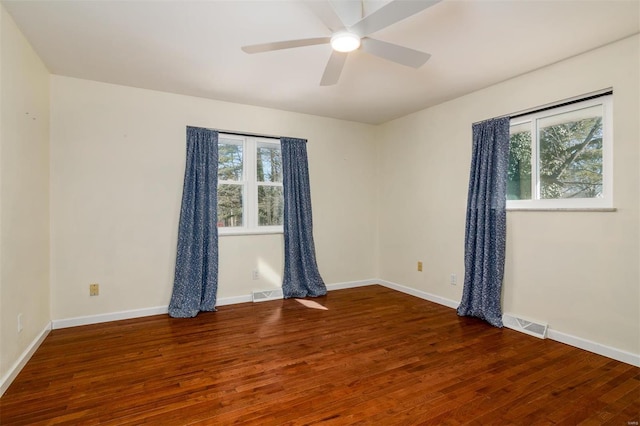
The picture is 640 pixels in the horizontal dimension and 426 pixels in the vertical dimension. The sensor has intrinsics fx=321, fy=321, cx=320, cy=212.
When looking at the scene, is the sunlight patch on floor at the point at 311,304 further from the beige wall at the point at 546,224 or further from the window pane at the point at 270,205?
the beige wall at the point at 546,224

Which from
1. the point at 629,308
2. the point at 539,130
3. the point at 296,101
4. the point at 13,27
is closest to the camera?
the point at 13,27

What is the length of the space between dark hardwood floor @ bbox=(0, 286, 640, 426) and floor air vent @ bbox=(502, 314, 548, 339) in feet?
0.33

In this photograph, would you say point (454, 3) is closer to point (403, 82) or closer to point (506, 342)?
point (403, 82)

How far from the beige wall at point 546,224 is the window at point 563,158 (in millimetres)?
103

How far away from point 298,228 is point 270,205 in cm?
50

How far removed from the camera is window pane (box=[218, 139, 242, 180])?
410 centimetres

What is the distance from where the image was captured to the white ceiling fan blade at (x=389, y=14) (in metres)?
1.74

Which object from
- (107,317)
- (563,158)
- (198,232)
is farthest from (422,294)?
(107,317)

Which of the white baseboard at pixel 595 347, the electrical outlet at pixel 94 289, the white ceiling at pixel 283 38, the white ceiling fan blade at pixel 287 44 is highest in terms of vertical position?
the white ceiling at pixel 283 38

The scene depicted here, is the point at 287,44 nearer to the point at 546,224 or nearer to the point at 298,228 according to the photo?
the point at 298,228

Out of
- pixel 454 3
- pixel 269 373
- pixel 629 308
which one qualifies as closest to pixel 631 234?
pixel 629 308

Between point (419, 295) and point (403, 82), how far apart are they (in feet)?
8.96

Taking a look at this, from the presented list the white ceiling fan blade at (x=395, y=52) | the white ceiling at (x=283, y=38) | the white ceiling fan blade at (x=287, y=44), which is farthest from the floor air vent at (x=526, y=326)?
the white ceiling fan blade at (x=287, y=44)

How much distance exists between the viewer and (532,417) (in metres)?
1.84
